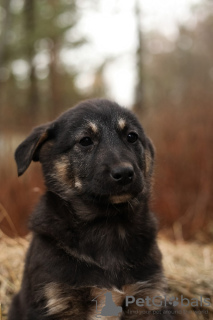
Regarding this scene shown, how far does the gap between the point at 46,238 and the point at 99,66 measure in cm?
1563

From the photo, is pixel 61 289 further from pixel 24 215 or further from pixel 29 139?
pixel 24 215

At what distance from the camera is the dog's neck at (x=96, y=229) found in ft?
11.2

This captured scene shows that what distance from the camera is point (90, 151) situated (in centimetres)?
367

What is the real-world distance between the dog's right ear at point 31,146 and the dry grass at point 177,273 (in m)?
1.66

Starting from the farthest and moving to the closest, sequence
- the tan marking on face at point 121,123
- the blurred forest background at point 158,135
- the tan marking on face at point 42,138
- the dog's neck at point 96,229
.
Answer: the blurred forest background at point 158,135 < the tan marking on face at point 121,123 < the tan marking on face at point 42,138 < the dog's neck at point 96,229

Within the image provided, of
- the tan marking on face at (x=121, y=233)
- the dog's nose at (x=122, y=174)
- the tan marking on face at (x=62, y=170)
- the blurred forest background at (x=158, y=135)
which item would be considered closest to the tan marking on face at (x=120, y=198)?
the dog's nose at (x=122, y=174)

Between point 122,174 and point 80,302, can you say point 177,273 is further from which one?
point 122,174

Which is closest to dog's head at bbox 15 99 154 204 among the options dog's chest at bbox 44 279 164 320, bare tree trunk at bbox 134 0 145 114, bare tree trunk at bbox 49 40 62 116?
dog's chest at bbox 44 279 164 320

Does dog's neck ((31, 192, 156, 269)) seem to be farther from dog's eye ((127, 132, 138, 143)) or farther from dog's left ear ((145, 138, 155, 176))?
dog's eye ((127, 132, 138, 143))

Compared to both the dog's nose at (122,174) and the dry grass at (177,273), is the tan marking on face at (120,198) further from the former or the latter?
the dry grass at (177,273)

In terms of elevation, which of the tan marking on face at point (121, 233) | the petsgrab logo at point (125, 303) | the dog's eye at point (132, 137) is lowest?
the petsgrab logo at point (125, 303)

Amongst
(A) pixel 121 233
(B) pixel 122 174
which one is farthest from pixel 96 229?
(B) pixel 122 174

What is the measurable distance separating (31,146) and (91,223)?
87cm

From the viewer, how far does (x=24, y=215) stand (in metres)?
8.32
